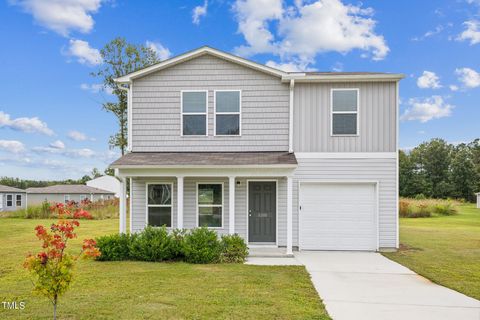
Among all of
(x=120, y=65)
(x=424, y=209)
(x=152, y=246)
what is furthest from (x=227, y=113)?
(x=424, y=209)

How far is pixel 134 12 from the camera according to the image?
54.1ft

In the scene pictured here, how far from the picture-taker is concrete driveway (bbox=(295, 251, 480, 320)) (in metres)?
5.83

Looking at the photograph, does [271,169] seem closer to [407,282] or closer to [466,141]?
[407,282]

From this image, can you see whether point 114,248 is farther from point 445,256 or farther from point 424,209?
point 424,209

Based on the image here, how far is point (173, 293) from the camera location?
6.72 m

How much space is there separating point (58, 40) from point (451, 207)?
97.1 feet

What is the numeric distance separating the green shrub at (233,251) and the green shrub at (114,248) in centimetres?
261

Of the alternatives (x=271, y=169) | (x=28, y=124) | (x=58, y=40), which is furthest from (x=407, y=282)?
(x=28, y=124)

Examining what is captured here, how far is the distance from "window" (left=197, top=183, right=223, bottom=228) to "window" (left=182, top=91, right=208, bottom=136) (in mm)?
1878

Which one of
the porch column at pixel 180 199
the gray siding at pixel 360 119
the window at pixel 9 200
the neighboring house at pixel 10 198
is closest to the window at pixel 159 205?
the porch column at pixel 180 199

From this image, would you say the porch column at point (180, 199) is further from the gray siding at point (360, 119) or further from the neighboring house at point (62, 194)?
the neighboring house at point (62, 194)

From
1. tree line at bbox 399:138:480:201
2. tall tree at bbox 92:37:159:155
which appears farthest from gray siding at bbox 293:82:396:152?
tree line at bbox 399:138:480:201

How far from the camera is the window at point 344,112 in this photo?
12.2m

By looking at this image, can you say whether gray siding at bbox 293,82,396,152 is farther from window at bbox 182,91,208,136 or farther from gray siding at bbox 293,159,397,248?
window at bbox 182,91,208,136
